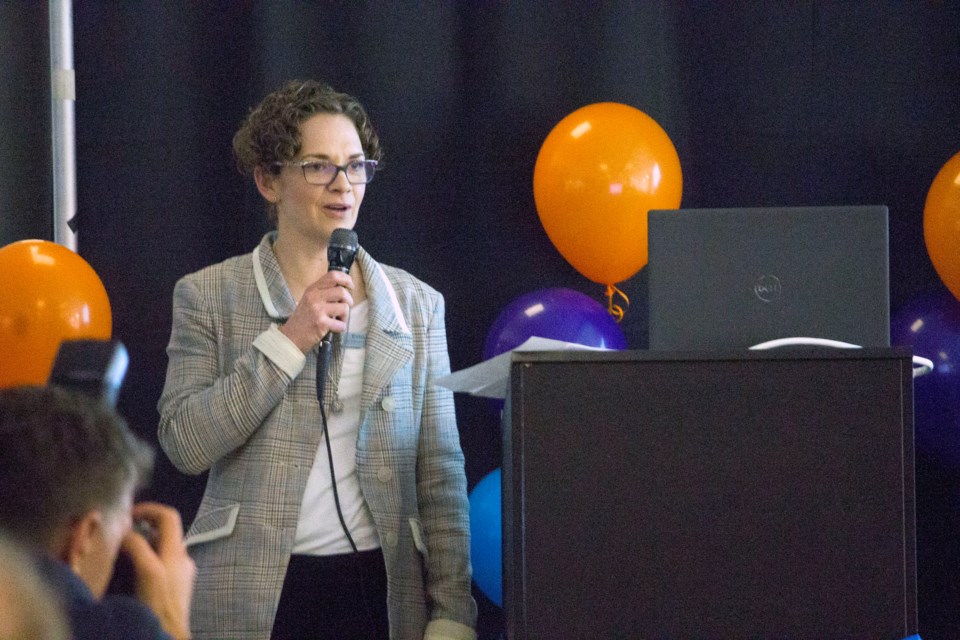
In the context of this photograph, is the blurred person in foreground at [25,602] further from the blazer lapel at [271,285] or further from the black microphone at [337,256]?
the blazer lapel at [271,285]

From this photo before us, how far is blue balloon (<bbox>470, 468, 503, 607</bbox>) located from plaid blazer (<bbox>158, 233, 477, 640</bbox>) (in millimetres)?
343

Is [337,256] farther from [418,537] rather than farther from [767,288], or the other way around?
[767,288]

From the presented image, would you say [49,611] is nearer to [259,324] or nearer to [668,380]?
[668,380]

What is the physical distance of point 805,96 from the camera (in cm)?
277

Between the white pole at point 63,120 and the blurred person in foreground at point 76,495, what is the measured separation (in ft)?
6.34

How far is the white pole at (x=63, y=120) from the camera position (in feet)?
8.65

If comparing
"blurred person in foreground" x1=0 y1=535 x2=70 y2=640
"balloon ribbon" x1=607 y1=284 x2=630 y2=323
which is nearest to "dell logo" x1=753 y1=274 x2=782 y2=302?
"blurred person in foreground" x1=0 y1=535 x2=70 y2=640

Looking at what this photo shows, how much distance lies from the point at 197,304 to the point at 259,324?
0.37ft

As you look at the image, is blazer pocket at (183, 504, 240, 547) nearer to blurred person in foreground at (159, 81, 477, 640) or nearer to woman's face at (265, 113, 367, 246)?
blurred person in foreground at (159, 81, 477, 640)

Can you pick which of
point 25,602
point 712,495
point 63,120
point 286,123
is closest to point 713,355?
point 712,495

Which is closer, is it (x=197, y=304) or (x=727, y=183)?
(x=197, y=304)

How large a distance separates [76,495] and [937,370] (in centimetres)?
203

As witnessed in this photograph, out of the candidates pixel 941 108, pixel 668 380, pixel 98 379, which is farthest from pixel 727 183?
pixel 98 379

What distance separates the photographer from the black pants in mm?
1863
